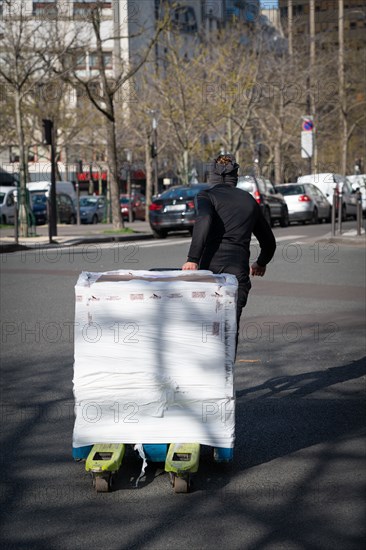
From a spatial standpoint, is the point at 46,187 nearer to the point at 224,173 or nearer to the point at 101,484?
the point at 224,173

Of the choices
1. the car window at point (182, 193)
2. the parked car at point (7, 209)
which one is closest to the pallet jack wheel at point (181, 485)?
the car window at point (182, 193)

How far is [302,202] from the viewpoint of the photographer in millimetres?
37781

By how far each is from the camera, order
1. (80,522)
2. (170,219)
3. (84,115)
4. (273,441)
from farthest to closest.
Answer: (84,115) < (170,219) < (273,441) < (80,522)

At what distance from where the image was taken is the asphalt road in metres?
4.46

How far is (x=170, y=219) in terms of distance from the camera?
1102 inches

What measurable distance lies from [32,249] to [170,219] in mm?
4781

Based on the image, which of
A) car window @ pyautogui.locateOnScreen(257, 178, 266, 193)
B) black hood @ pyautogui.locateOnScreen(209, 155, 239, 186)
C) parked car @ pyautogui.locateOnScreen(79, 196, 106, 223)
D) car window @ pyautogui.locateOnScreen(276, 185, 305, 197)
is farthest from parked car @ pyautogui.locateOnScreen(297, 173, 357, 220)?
black hood @ pyautogui.locateOnScreen(209, 155, 239, 186)

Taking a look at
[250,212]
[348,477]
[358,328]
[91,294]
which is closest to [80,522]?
[91,294]

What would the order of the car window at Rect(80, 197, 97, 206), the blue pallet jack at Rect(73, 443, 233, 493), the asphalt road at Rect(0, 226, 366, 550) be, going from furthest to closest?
the car window at Rect(80, 197, 97, 206)
the blue pallet jack at Rect(73, 443, 233, 493)
the asphalt road at Rect(0, 226, 366, 550)

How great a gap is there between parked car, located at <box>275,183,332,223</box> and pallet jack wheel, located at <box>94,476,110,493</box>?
1282 inches

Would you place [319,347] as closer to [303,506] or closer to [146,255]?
[303,506]

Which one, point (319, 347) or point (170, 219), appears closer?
point (319, 347)

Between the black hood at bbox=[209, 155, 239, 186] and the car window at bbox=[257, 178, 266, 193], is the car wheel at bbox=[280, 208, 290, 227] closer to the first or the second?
the car window at bbox=[257, 178, 266, 193]

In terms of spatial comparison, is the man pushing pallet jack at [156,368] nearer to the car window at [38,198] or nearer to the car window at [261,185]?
the car window at [261,185]
